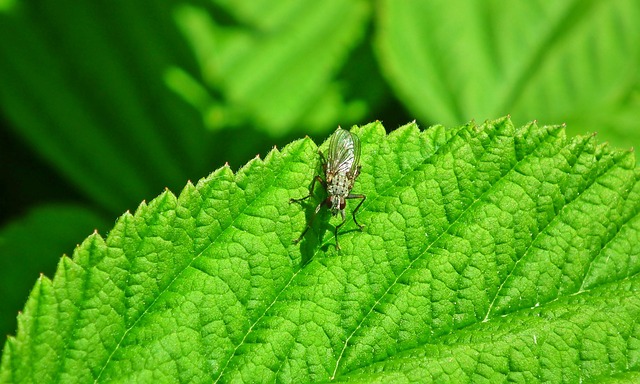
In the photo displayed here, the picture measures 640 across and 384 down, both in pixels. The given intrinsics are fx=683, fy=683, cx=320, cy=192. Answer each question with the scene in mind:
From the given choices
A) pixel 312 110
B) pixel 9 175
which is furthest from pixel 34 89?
pixel 312 110

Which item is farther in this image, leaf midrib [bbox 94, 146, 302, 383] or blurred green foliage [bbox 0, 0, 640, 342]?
blurred green foliage [bbox 0, 0, 640, 342]

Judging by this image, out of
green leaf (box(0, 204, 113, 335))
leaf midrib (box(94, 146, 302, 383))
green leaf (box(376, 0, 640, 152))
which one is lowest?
leaf midrib (box(94, 146, 302, 383))

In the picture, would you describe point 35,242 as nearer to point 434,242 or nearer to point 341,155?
point 341,155

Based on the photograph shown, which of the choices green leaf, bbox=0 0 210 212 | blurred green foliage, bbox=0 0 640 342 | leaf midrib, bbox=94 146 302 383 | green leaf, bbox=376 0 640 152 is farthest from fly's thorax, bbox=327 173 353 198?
green leaf, bbox=0 0 210 212

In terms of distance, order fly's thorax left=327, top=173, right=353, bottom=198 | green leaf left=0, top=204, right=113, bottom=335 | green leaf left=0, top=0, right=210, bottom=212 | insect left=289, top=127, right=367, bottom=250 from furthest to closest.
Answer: green leaf left=0, top=0, right=210, bottom=212 < green leaf left=0, top=204, right=113, bottom=335 < fly's thorax left=327, top=173, right=353, bottom=198 < insect left=289, top=127, right=367, bottom=250

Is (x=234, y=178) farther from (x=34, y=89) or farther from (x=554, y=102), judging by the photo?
(x=554, y=102)

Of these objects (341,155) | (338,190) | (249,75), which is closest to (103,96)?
(249,75)

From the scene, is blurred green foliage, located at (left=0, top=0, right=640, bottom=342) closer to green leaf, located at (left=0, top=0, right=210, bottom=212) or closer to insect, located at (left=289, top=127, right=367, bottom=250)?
green leaf, located at (left=0, top=0, right=210, bottom=212)
